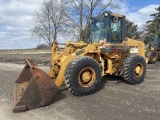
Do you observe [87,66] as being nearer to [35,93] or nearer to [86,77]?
[86,77]

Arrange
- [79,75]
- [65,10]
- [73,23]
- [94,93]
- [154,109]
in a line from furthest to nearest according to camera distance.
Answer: [65,10]
[73,23]
[94,93]
[79,75]
[154,109]

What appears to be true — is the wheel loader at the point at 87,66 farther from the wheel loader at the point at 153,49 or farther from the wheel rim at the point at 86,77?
the wheel loader at the point at 153,49

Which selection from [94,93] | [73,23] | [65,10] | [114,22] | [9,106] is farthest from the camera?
[65,10]

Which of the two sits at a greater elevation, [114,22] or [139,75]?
[114,22]

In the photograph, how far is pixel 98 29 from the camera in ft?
27.9

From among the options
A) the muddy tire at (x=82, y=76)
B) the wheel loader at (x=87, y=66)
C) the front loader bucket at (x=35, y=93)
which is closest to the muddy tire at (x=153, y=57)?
the wheel loader at (x=87, y=66)

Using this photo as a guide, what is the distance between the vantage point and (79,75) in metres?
6.68

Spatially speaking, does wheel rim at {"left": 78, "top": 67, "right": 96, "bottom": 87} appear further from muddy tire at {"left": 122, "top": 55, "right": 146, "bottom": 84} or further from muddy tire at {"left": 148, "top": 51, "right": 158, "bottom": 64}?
muddy tire at {"left": 148, "top": 51, "right": 158, "bottom": 64}

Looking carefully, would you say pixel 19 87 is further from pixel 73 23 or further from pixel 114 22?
pixel 73 23

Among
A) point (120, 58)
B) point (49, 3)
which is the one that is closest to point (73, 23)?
point (49, 3)

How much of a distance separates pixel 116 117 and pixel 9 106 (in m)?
2.80

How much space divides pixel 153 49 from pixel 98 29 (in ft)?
37.9

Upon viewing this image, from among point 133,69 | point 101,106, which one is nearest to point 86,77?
→ point 101,106

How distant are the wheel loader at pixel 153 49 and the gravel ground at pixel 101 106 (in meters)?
10.4
